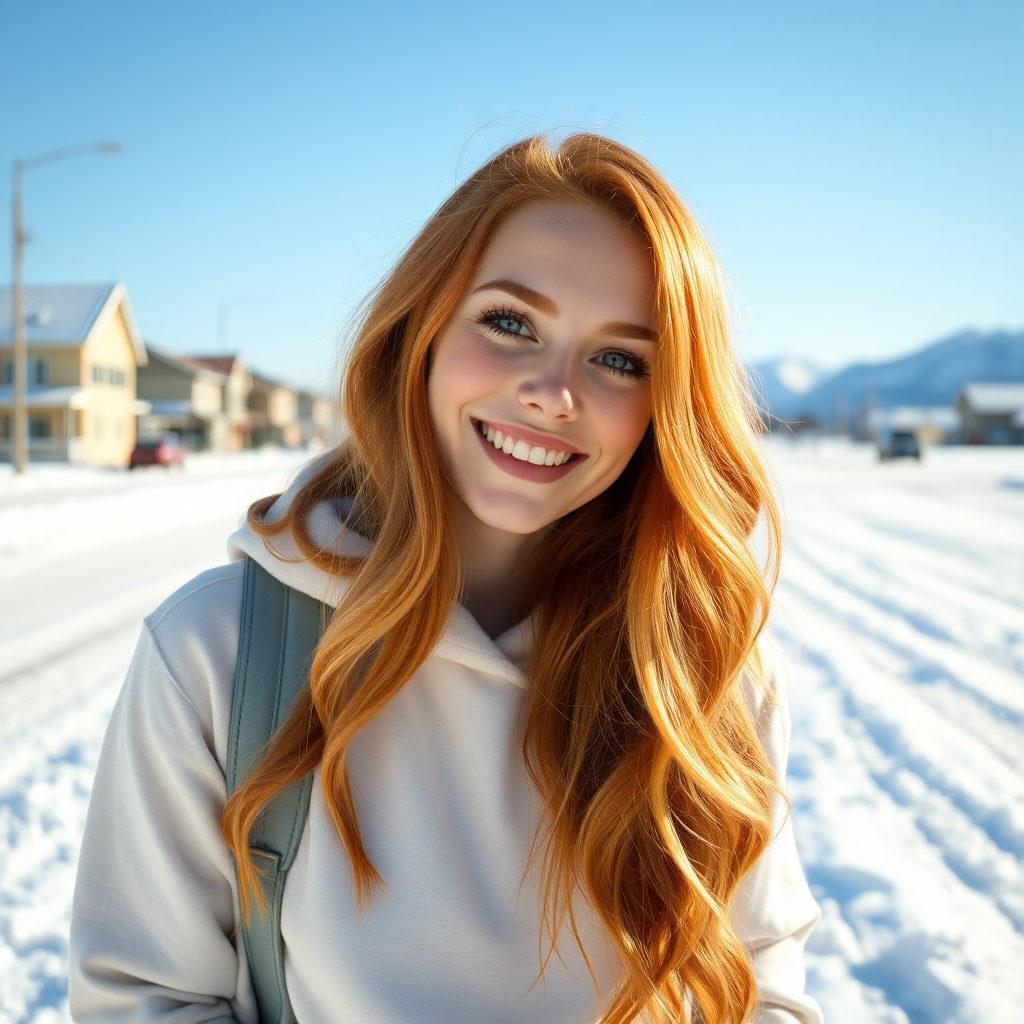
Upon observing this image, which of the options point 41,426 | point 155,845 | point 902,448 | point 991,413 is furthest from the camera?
point 991,413

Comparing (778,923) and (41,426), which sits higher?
(778,923)

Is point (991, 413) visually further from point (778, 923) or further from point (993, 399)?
point (778, 923)

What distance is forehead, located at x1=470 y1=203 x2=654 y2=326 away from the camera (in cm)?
162

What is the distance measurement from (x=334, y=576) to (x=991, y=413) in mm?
91665

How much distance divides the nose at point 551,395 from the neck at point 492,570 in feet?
1.26

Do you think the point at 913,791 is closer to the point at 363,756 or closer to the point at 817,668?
the point at 817,668

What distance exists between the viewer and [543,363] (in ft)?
5.42

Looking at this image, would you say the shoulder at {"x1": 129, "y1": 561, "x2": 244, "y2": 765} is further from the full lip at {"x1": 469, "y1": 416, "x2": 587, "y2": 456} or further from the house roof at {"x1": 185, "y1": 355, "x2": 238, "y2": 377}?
the house roof at {"x1": 185, "y1": 355, "x2": 238, "y2": 377}

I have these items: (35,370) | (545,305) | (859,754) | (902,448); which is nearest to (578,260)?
(545,305)

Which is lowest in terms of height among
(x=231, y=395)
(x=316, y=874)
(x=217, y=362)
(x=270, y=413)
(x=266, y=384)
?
(x=270, y=413)

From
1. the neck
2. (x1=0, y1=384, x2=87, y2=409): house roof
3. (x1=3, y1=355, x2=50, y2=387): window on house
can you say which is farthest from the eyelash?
(x1=3, y1=355, x2=50, y2=387): window on house

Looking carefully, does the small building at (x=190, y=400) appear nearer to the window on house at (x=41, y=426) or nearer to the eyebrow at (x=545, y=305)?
the window on house at (x=41, y=426)

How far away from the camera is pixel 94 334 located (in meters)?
38.2

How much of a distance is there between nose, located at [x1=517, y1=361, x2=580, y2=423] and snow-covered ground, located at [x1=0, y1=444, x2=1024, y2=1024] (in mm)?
793
